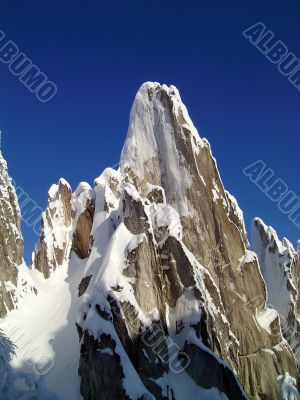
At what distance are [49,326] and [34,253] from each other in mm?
12713

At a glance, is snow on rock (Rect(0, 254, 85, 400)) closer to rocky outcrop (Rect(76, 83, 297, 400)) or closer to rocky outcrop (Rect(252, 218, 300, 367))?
rocky outcrop (Rect(76, 83, 297, 400))

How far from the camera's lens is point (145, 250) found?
116 ft

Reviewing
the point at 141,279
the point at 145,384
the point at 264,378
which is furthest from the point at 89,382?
the point at 264,378

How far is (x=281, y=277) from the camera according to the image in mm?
65375

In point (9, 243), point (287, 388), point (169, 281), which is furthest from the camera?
point (9, 243)

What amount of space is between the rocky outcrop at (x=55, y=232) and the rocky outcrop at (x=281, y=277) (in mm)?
26529

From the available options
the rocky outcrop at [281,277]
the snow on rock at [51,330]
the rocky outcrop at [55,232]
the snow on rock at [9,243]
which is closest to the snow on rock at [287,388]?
the snow on rock at [51,330]

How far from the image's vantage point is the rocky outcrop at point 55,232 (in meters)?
46.7

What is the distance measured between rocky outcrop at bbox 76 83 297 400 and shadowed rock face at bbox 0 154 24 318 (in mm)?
6046

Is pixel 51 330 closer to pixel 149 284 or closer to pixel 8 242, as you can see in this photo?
pixel 149 284

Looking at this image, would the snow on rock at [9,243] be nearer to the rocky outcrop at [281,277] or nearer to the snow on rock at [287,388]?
the snow on rock at [287,388]

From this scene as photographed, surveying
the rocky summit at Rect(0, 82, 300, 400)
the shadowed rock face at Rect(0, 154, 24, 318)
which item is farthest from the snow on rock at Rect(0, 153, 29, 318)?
the rocky summit at Rect(0, 82, 300, 400)

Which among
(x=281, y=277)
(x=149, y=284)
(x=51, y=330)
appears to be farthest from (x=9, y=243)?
(x=281, y=277)

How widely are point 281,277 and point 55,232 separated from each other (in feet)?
104
